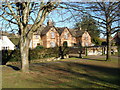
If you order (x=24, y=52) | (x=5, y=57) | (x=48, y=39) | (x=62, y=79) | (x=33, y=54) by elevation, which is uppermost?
(x=48, y=39)

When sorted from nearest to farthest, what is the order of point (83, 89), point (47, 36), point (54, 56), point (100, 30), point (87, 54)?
point (83, 89), point (100, 30), point (54, 56), point (87, 54), point (47, 36)

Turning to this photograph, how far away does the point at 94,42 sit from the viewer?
46.8 metres

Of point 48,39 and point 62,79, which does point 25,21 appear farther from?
point 48,39

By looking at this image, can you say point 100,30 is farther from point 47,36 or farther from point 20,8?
point 47,36

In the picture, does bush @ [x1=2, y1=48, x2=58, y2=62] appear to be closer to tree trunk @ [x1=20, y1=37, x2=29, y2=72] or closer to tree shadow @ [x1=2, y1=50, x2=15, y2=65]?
tree shadow @ [x1=2, y1=50, x2=15, y2=65]

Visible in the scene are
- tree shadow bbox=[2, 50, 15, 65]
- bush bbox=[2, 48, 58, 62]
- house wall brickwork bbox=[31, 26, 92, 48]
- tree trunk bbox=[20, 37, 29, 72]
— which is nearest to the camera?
tree trunk bbox=[20, 37, 29, 72]

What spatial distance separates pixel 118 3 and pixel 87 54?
10312mm

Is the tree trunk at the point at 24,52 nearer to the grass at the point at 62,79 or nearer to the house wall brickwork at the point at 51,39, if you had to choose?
the grass at the point at 62,79

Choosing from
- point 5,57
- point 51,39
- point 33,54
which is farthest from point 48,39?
point 5,57

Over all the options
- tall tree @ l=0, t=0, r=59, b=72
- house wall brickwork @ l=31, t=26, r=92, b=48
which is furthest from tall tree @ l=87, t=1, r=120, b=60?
house wall brickwork @ l=31, t=26, r=92, b=48

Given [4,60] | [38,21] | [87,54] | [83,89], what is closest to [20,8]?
[38,21]

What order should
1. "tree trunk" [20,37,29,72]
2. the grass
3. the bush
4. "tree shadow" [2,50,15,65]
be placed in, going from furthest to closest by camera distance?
the bush < "tree shadow" [2,50,15,65] < "tree trunk" [20,37,29,72] < the grass

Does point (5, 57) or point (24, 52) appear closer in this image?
point (24, 52)

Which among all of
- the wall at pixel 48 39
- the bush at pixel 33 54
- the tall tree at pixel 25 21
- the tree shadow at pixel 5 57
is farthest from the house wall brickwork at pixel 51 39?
the tall tree at pixel 25 21
